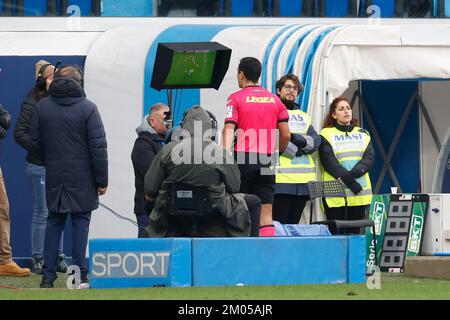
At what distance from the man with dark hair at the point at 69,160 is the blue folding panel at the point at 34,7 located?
8006 millimetres

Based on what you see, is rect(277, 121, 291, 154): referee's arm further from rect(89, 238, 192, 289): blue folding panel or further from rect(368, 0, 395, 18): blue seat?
rect(368, 0, 395, 18): blue seat

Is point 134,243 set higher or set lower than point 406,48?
lower

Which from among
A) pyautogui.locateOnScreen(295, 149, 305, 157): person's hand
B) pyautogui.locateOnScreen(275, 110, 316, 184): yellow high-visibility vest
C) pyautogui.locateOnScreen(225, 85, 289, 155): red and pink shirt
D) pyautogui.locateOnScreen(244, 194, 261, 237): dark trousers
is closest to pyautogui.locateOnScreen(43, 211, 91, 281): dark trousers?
pyautogui.locateOnScreen(244, 194, 261, 237): dark trousers

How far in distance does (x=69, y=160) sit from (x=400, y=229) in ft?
15.2

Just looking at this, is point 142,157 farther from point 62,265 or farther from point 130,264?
point 130,264

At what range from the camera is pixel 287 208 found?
16453mm

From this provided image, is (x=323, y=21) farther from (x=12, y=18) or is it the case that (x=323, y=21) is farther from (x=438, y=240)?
(x=438, y=240)

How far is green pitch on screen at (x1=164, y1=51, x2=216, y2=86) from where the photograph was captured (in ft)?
50.7

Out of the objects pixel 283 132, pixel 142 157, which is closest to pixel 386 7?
pixel 142 157

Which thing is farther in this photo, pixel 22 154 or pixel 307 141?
pixel 22 154

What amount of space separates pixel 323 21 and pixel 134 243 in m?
9.23

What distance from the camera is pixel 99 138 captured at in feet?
46.1

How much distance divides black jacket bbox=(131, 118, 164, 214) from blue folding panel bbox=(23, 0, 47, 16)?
Result: 6.51 metres

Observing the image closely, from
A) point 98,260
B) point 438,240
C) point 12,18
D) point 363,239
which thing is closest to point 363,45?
point 438,240
